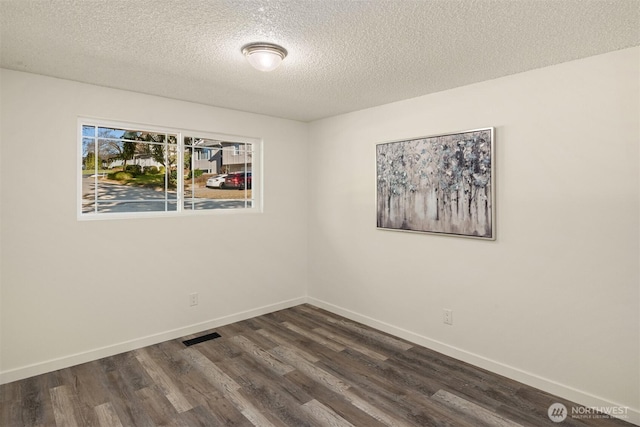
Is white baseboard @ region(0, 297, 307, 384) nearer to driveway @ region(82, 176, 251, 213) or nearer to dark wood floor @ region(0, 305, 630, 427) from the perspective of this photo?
dark wood floor @ region(0, 305, 630, 427)

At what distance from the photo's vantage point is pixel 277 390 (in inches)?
106

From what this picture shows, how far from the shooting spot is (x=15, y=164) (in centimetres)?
276

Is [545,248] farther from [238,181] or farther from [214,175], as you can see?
[214,175]

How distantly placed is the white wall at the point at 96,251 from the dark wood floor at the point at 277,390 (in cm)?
28

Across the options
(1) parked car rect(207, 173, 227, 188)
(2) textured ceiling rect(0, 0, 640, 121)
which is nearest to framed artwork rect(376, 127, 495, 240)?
(2) textured ceiling rect(0, 0, 640, 121)

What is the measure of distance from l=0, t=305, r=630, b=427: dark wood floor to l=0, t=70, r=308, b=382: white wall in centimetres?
28

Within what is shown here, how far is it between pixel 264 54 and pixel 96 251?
7.44 ft

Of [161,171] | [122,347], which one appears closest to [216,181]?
[161,171]

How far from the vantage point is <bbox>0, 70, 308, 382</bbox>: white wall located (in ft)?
9.14

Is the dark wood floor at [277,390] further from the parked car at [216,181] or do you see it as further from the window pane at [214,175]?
the parked car at [216,181]

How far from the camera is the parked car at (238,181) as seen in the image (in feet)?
13.6

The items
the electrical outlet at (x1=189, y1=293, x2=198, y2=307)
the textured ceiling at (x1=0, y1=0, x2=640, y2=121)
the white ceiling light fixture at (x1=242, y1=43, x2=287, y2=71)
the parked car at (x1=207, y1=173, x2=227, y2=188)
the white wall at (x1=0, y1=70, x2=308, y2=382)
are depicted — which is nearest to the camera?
the textured ceiling at (x1=0, y1=0, x2=640, y2=121)

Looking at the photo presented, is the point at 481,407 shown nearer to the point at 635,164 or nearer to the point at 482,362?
the point at 482,362

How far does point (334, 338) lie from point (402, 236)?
1233 mm
